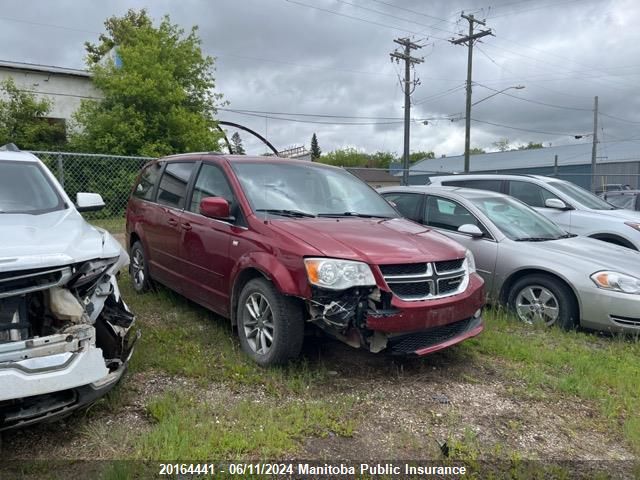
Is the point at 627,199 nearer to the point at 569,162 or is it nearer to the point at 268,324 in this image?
the point at 268,324

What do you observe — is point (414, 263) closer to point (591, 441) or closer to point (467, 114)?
point (591, 441)

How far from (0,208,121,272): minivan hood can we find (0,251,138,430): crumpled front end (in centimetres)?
5

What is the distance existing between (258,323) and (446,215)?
133 inches

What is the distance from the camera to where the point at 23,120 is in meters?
15.0

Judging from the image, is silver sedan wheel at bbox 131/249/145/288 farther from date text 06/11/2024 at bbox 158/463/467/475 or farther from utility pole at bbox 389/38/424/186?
utility pole at bbox 389/38/424/186

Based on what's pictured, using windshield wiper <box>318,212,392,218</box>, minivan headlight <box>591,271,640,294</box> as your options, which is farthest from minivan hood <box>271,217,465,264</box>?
minivan headlight <box>591,271,640,294</box>

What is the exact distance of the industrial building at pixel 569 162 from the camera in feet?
141

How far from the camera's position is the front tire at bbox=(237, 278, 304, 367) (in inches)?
142

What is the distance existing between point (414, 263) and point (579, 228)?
5456 mm

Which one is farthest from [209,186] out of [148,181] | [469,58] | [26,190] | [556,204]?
[469,58]

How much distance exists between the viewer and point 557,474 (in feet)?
9.00

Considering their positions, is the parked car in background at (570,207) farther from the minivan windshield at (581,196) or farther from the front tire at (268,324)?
the front tire at (268,324)

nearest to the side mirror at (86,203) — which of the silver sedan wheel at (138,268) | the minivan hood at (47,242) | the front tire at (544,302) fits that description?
the minivan hood at (47,242)

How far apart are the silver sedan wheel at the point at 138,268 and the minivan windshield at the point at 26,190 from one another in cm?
172
